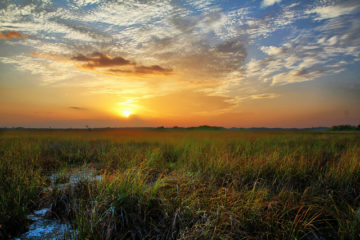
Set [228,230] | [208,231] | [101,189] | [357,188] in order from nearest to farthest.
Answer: [208,231]
[228,230]
[101,189]
[357,188]

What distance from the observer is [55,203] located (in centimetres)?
344

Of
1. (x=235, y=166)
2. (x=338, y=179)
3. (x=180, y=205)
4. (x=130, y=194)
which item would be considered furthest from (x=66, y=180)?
(x=338, y=179)

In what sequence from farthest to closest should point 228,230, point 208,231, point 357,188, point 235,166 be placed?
point 235,166, point 357,188, point 228,230, point 208,231

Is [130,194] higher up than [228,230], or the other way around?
[130,194]

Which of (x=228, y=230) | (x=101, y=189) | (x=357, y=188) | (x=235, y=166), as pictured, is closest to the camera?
(x=228, y=230)

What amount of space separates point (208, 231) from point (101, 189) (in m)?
1.84

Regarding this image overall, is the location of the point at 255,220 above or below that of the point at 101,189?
below

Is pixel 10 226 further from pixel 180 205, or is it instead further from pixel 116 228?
pixel 180 205

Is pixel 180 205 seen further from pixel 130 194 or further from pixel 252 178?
pixel 252 178

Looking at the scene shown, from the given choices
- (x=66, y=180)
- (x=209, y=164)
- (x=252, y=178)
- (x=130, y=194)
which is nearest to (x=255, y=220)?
(x=130, y=194)

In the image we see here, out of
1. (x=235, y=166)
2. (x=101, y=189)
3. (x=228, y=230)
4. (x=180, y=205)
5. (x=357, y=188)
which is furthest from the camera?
(x=235, y=166)

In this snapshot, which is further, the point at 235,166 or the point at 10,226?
the point at 235,166

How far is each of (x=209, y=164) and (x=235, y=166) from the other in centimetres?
69

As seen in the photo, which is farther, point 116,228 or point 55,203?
point 55,203
